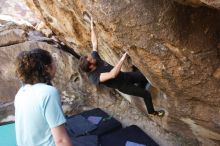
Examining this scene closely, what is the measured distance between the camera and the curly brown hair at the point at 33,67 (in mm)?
2928

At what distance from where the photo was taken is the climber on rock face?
538 centimetres

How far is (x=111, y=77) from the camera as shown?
527 centimetres

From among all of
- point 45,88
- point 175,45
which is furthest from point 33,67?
point 175,45

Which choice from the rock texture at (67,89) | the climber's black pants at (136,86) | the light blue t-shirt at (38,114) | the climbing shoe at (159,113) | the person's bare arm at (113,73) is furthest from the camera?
the rock texture at (67,89)

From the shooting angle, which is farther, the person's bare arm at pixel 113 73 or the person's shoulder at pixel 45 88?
the person's bare arm at pixel 113 73

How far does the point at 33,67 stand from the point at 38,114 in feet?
1.08

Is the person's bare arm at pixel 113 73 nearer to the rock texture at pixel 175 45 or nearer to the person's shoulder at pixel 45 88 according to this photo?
the rock texture at pixel 175 45

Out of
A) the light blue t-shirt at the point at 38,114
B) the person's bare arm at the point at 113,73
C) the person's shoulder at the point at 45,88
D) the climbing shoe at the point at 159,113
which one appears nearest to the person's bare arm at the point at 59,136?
the light blue t-shirt at the point at 38,114

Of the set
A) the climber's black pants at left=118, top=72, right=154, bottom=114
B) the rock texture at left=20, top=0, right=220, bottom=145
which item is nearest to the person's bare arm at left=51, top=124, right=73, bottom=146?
the rock texture at left=20, top=0, right=220, bottom=145

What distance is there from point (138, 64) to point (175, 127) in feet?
6.09

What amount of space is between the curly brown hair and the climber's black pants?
102 inches

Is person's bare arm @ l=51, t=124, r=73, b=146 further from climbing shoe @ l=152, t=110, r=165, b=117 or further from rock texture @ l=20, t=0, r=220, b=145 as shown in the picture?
climbing shoe @ l=152, t=110, r=165, b=117

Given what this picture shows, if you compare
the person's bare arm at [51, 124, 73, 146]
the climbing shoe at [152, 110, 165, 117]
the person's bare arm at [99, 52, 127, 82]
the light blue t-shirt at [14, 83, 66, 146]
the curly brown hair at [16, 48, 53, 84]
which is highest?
the curly brown hair at [16, 48, 53, 84]

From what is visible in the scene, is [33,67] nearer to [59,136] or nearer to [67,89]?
[59,136]
